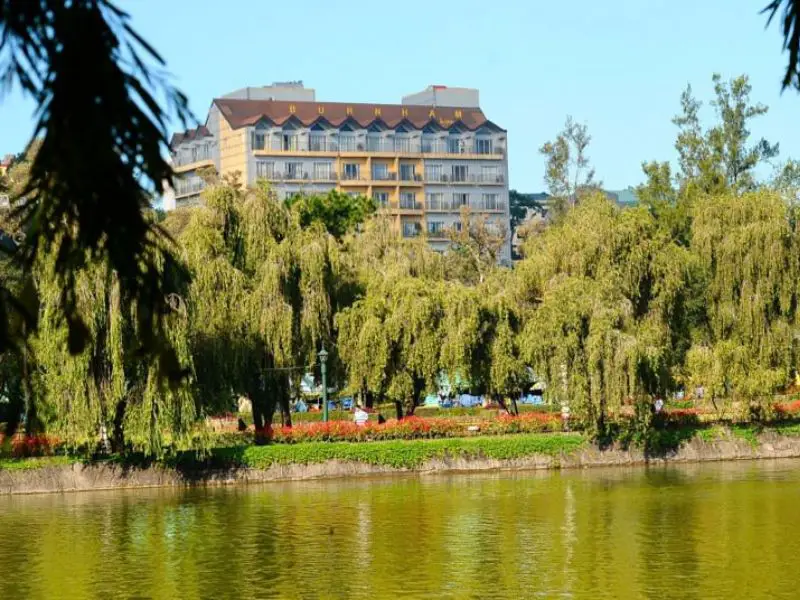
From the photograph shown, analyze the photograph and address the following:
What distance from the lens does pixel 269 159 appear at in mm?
105500

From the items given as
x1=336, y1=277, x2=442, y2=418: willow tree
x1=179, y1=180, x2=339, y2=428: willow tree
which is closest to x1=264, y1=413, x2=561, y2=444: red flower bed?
x1=336, y1=277, x2=442, y2=418: willow tree

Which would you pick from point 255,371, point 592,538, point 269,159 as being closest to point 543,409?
point 255,371

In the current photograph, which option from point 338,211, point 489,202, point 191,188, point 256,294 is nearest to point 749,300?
point 256,294

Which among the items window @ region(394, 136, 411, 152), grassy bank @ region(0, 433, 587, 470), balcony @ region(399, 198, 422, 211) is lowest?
grassy bank @ region(0, 433, 587, 470)

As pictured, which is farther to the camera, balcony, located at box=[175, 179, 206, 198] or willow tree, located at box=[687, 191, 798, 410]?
balcony, located at box=[175, 179, 206, 198]

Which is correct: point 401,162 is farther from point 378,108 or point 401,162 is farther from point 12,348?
point 12,348

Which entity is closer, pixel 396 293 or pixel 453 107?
pixel 396 293

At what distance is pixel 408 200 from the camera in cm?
11250

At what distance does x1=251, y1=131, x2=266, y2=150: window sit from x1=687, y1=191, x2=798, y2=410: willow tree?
66362 mm

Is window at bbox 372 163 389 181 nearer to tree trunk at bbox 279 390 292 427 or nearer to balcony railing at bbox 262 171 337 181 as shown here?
balcony railing at bbox 262 171 337 181

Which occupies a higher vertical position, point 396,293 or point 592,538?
point 396,293

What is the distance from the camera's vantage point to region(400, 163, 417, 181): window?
4419 inches

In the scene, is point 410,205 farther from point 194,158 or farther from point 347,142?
point 194,158

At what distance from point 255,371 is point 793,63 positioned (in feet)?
113
